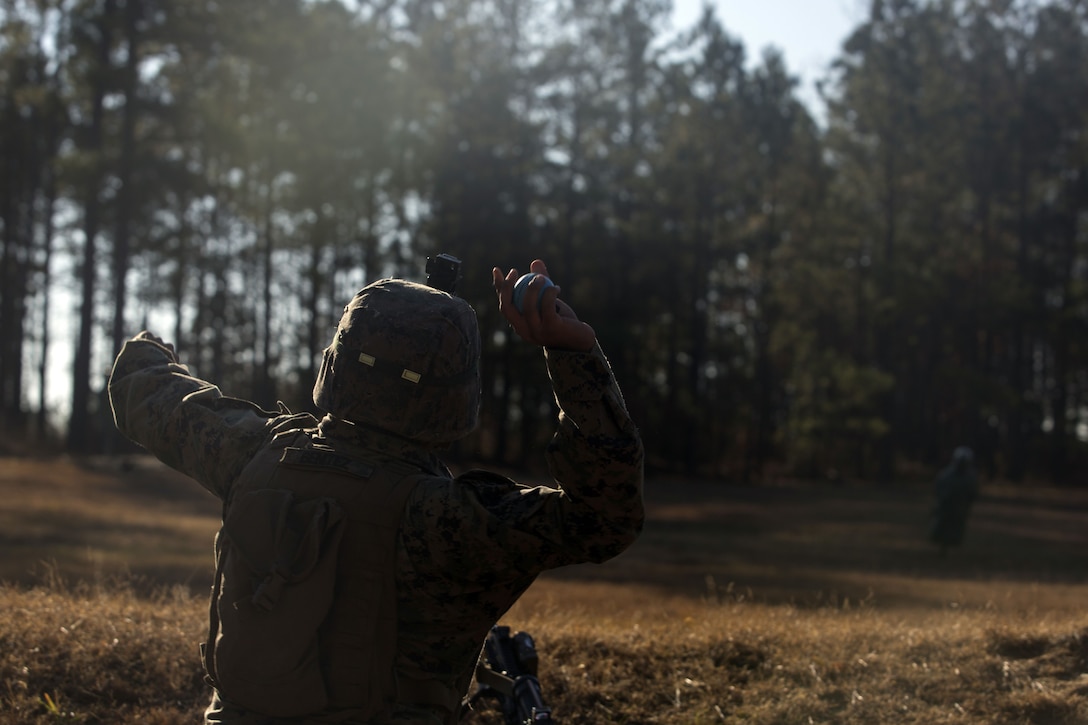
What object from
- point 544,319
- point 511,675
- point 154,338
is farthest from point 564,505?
point 154,338

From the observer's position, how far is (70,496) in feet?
67.9

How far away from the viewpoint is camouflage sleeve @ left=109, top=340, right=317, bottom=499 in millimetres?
3002

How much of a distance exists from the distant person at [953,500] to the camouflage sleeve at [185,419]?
54.6 feet

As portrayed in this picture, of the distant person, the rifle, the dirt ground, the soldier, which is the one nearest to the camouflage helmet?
the soldier

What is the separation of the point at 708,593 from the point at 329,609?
10.4m

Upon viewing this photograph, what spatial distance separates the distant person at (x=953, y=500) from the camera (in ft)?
59.5

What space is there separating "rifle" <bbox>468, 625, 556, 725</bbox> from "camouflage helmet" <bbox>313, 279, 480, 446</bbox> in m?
1.19

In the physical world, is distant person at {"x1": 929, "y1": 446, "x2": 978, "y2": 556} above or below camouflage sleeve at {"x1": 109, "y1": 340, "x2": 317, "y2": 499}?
below

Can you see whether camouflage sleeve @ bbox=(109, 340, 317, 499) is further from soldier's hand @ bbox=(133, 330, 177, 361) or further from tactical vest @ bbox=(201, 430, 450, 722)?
tactical vest @ bbox=(201, 430, 450, 722)

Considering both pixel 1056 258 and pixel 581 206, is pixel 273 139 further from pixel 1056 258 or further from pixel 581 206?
pixel 1056 258

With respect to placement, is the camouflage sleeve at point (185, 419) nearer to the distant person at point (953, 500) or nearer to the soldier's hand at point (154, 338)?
the soldier's hand at point (154, 338)

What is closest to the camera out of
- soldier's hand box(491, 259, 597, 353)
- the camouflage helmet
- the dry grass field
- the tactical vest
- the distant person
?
soldier's hand box(491, 259, 597, 353)

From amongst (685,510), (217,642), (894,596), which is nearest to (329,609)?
(217,642)

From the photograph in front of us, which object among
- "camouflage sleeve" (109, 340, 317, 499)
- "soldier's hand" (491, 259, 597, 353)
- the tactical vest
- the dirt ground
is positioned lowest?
the dirt ground
